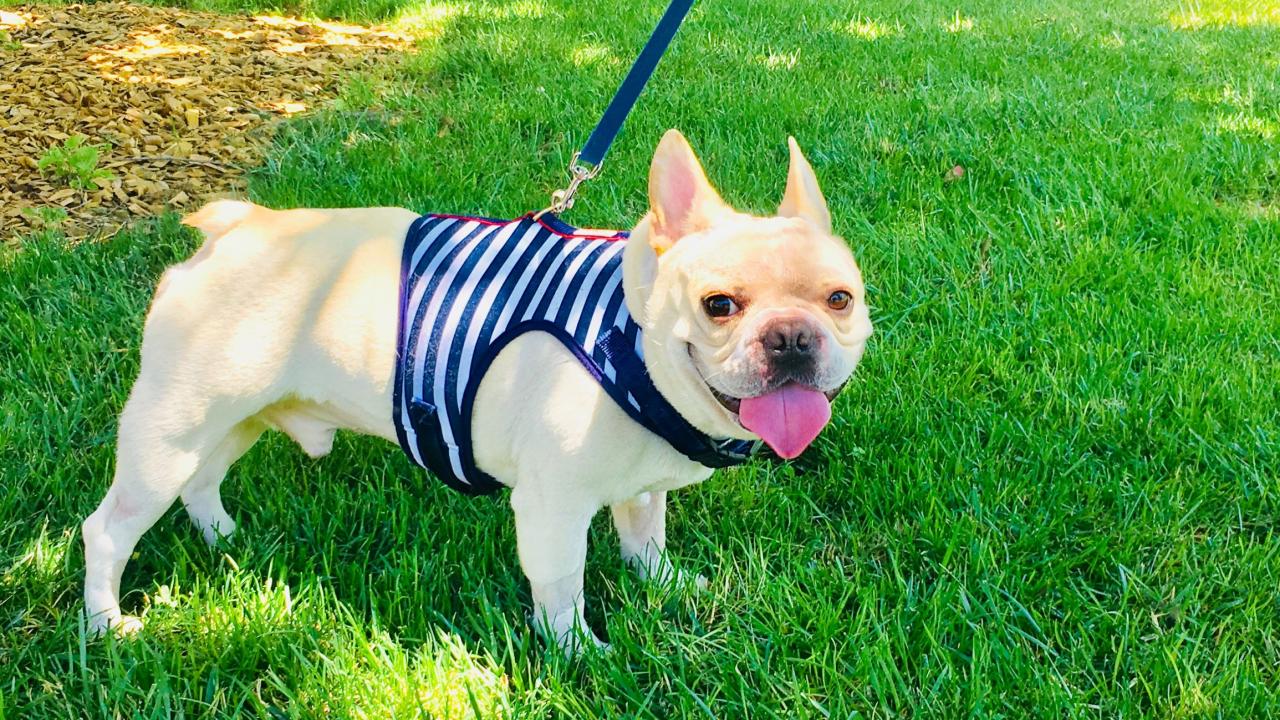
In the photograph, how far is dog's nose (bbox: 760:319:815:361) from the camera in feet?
5.85

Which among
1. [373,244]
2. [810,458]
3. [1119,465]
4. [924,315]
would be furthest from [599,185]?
[1119,465]

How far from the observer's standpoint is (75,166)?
15.2 ft

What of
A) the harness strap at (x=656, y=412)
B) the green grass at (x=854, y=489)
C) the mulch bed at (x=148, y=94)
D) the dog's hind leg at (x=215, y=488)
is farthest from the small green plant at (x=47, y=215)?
the harness strap at (x=656, y=412)

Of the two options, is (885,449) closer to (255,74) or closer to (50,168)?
(50,168)

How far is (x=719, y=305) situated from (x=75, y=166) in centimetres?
413

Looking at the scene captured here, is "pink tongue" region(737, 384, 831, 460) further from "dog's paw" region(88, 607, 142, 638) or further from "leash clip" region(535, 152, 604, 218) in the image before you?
"dog's paw" region(88, 607, 142, 638)

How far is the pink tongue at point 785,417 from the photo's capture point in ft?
6.04

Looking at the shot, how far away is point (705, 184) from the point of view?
6.66 ft

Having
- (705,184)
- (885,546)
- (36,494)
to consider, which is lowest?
(36,494)

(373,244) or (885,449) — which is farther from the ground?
(373,244)

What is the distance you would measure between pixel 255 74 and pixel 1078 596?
5790mm

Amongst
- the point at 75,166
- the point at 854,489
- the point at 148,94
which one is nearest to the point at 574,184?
the point at 854,489

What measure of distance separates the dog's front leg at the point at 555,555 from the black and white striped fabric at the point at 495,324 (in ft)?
0.75

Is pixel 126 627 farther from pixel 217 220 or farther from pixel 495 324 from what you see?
pixel 495 324
